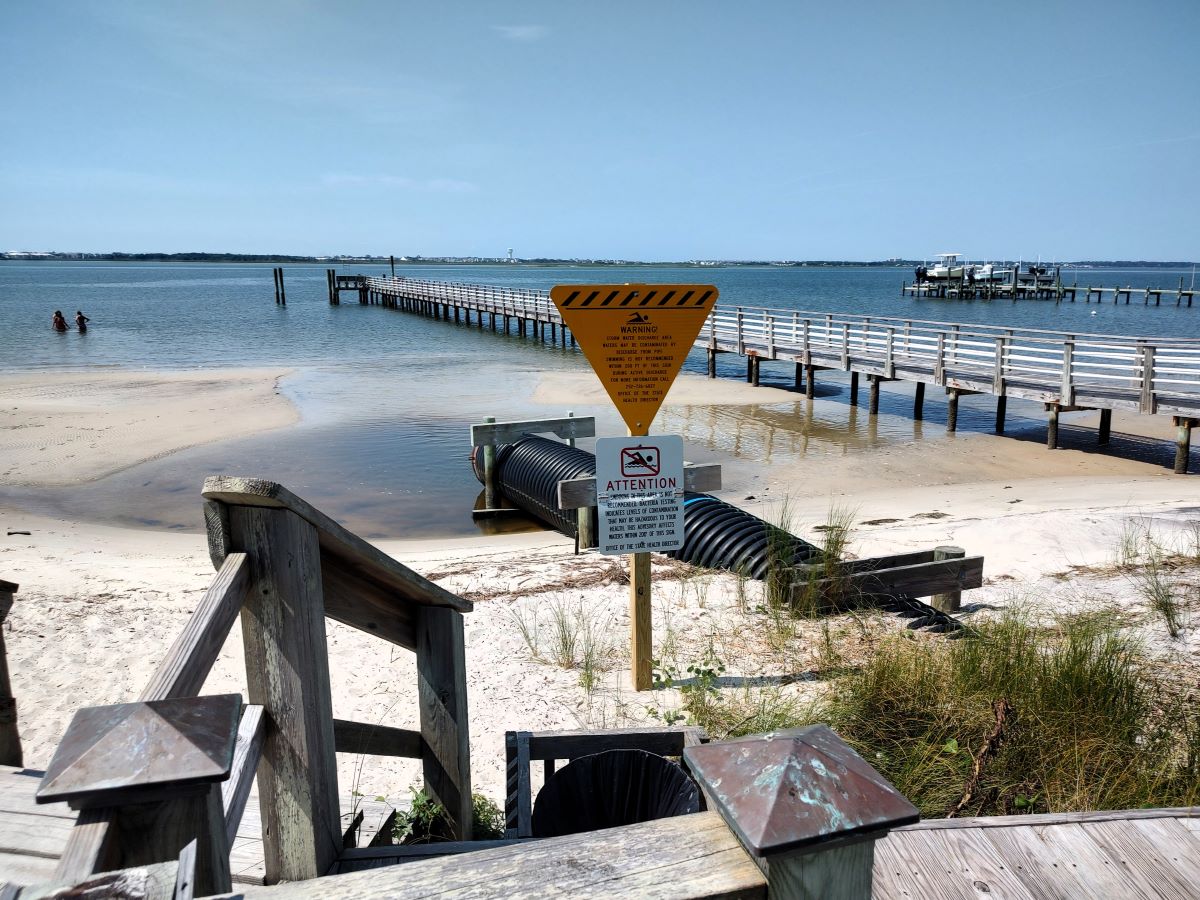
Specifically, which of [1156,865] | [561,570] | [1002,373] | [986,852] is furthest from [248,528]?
[1002,373]

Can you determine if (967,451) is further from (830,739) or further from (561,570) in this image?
(830,739)

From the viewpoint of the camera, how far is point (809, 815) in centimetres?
117

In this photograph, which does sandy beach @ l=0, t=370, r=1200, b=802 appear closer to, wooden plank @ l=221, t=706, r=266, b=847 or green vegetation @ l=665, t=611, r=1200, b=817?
green vegetation @ l=665, t=611, r=1200, b=817

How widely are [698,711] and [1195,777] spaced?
2169 millimetres

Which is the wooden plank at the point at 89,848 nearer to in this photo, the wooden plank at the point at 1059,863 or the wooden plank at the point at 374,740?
the wooden plank at the point at 374,740

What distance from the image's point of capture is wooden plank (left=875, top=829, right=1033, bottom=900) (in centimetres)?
256

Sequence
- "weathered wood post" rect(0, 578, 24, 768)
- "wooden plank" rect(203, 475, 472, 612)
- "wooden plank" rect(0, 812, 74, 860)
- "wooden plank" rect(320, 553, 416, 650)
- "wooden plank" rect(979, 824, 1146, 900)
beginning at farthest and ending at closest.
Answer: "weathered wood post" rect(0, 578, 24, 768), "wooden plank" rect(979, 824, 1146, 900), "wooden plank" rect(320, 553, 416, 650), "wooden plank" rect(0, 812, 74, 860), "wooden plank" rect(203, 475, 472, 612)

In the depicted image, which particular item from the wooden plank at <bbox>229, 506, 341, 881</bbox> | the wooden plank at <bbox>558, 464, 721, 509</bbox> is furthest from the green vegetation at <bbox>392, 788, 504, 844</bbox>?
the wooden plank at <bbox>558, 464, 721, 509</bbox>

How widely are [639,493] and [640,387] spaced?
622mm

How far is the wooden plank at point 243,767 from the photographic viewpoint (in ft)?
5.91

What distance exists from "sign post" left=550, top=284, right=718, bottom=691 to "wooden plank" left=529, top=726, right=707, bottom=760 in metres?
1.73

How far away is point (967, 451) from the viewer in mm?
17062

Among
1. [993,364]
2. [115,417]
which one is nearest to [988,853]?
[993,364]

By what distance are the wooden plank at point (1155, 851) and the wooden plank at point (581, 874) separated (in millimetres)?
2099
